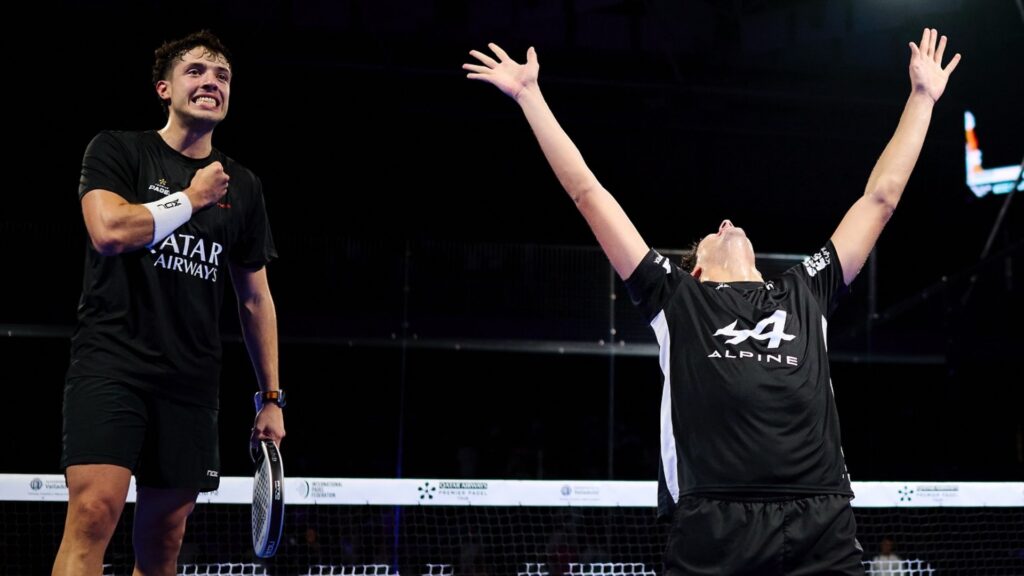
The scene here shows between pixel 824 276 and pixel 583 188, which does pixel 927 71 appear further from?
pixel 583 188

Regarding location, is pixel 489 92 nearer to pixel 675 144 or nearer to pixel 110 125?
pixel 675 144

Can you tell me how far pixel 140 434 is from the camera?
134 inches

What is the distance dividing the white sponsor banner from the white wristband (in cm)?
212

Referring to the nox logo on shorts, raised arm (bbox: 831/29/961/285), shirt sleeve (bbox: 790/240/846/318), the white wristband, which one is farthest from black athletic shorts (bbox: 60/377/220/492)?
raised arm (bbox: 831/29/961/285)

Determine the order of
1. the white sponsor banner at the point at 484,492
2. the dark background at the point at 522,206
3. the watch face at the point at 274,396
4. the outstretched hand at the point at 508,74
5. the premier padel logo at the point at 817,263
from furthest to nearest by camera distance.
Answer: the dark background at the point at 522,206
the white sponsor banner at the point at 484,492
the watch face at the point at 274,396
the premier padel logo at the point at 817,263
the outstretched hand at the point at 508,74

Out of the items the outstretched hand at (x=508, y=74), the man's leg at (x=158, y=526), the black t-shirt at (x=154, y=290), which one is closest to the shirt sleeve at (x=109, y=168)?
the black t-shirt at (x=154, y=290)

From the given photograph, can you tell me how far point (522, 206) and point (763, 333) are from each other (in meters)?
10.7

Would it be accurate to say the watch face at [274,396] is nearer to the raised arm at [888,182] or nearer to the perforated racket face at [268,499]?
the perforated racket face at [268,499]

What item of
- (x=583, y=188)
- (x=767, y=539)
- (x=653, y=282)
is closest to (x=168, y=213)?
(x=583, y=188)

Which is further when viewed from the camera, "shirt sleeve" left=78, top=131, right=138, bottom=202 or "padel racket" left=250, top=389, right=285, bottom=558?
"padel racket" left=250, top=389, right=285, bottom=558

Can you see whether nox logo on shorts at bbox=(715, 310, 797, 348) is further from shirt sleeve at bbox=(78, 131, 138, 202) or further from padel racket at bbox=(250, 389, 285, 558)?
shirt sleeve at bbox=(78, 131, 138, 202)

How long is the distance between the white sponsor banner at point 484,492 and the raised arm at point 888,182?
2.31 meters

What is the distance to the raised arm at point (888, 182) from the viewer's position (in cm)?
366

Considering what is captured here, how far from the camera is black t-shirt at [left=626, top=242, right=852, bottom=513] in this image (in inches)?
123
